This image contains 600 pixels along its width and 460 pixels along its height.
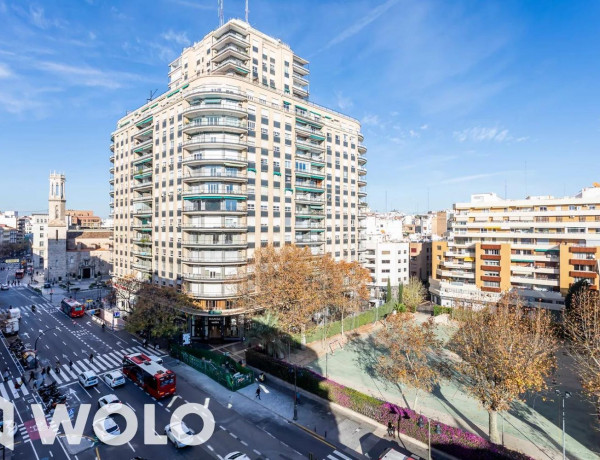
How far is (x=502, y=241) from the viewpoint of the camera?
67.8m

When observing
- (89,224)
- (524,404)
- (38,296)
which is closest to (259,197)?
(524,404)

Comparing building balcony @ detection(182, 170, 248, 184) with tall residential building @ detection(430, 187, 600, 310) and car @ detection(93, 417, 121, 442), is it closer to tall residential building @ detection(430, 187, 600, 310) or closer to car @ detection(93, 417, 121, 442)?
car @ detection(93, 417, 121, 442)

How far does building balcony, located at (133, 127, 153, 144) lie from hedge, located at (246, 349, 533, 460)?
45070 millimetres

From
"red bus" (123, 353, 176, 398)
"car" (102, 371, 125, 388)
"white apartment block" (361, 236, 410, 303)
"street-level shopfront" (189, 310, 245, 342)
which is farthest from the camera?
"white apartment block" (361, 236, 410, 303)

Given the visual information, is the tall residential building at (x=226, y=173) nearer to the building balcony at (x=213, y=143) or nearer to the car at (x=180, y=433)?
the building balcony at (x=213, y=143)

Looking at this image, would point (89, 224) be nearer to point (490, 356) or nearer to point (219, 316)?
point (219, 316)

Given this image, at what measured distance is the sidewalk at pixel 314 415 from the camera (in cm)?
2608

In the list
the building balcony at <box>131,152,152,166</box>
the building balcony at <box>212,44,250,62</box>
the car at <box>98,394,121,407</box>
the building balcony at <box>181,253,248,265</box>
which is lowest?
the car at <box>98,394,121,407</box>

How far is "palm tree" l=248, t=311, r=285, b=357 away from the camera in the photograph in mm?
41428

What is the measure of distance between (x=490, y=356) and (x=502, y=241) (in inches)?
1931

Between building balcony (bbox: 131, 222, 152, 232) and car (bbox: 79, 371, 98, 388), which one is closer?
car (bbox: 79, 371, 98, 388)

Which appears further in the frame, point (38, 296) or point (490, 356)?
point (38, 296)

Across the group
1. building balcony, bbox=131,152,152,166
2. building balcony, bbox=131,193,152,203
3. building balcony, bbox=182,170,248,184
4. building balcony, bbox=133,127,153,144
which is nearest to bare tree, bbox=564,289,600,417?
building balcony, bbox=182,170,248,184

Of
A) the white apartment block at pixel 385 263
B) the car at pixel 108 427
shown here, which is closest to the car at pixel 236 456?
the car at pixel 108 427
